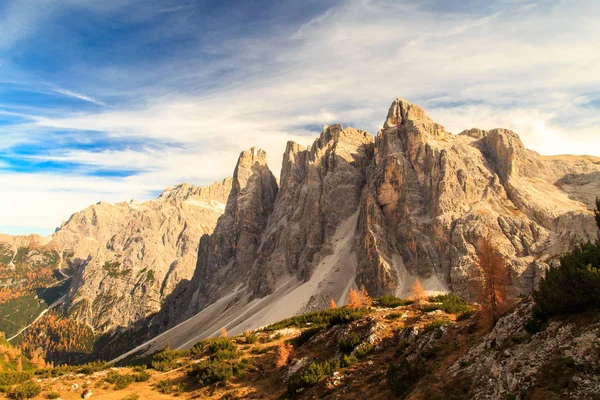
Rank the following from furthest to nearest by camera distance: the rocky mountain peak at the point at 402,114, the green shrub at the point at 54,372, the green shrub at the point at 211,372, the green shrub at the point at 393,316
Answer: the rocky mountain peak at the point at 402,114, the green shrub at the point at 54,372, the green shrub at the point at 393,316, the green shrub at the point at 211,372

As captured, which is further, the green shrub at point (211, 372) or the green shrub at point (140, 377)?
the green shrub at point (140, 377)

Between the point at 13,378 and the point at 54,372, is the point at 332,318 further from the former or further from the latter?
the point at 13,378

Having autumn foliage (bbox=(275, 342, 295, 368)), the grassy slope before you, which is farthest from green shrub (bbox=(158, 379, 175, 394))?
autumn foliage (bbox=(275, 342, 295, 368))

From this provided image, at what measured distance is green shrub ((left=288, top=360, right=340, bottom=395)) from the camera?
2214cm

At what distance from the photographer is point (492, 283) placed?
783 inches

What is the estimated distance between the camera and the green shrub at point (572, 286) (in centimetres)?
1393

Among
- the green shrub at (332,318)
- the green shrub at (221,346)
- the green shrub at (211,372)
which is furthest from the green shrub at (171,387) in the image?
the green shrub at (332,318)

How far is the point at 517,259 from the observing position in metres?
90.6

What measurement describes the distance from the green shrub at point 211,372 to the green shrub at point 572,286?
21.2 meters

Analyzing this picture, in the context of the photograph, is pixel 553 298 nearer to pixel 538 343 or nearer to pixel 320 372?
pixel 538 343

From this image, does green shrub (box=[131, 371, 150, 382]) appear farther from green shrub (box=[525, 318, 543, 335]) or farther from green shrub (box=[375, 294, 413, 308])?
green shrub (box=[525, 318, 543, 335])

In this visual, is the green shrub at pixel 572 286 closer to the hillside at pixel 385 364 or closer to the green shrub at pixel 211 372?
the hillside at pixel 385 364

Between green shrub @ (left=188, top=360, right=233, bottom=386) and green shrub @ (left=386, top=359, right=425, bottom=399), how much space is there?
14.0 meters

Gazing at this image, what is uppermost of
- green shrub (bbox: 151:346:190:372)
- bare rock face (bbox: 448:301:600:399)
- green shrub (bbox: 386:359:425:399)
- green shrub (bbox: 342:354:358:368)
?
bare rock face (bbox: 448:301:600:399)
